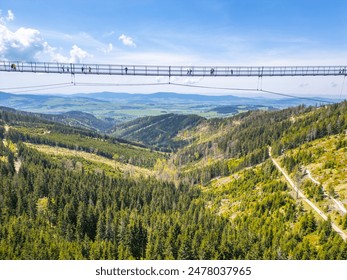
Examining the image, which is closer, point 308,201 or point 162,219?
point 162,219

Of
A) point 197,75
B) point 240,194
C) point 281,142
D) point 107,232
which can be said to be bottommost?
point 240,194

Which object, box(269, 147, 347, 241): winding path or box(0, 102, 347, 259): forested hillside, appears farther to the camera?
box(269, 147, 347, 241): winding path

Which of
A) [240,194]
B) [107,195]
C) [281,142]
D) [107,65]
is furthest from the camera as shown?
[281,142]

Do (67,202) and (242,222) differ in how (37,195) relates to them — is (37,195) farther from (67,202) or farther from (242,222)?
(242,222)

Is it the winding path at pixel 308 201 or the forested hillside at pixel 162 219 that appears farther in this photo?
the winding path at pixel 308 201

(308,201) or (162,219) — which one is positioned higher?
(308,201)

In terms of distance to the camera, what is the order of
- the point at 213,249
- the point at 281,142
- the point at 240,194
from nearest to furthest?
1. the point at 213,249
2. the point at 240,194
3. the point at 281,142

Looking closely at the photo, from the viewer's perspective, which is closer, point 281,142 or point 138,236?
point 138,236
